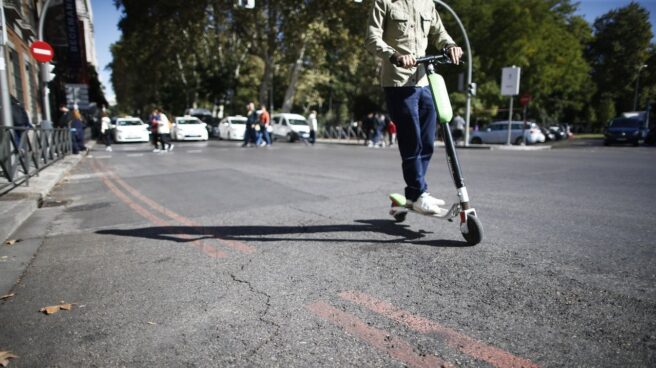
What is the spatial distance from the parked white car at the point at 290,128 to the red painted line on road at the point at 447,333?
23853mm

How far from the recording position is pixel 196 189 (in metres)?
6.58

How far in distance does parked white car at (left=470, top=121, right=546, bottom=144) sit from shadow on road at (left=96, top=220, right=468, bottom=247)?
80.6 ft

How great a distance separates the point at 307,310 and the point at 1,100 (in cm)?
881

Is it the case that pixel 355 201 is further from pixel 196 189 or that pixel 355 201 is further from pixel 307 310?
pixel 307 310

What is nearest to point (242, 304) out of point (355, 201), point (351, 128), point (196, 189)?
point (355, 201)

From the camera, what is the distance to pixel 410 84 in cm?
355

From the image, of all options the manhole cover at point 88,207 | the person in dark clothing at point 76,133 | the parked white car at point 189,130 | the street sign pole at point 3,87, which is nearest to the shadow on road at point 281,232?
the manhole cover at point 88,207

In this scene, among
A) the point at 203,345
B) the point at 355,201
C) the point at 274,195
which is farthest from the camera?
the point at 274,195

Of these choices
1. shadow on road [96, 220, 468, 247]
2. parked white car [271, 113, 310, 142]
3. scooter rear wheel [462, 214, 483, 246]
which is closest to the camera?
scooter rear wheel [462, 214, 483, 246]

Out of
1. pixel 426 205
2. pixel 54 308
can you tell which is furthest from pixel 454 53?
pixel 54 308

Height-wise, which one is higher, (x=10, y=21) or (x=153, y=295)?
(x=10, y=21)

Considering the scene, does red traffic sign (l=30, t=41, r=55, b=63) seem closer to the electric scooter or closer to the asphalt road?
the asphalt road

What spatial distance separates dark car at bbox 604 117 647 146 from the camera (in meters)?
23.8

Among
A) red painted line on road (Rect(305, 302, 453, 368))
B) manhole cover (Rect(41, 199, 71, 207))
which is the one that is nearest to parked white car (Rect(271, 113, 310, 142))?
A: manhole cover (Rect(41, 199, 71, 207))
